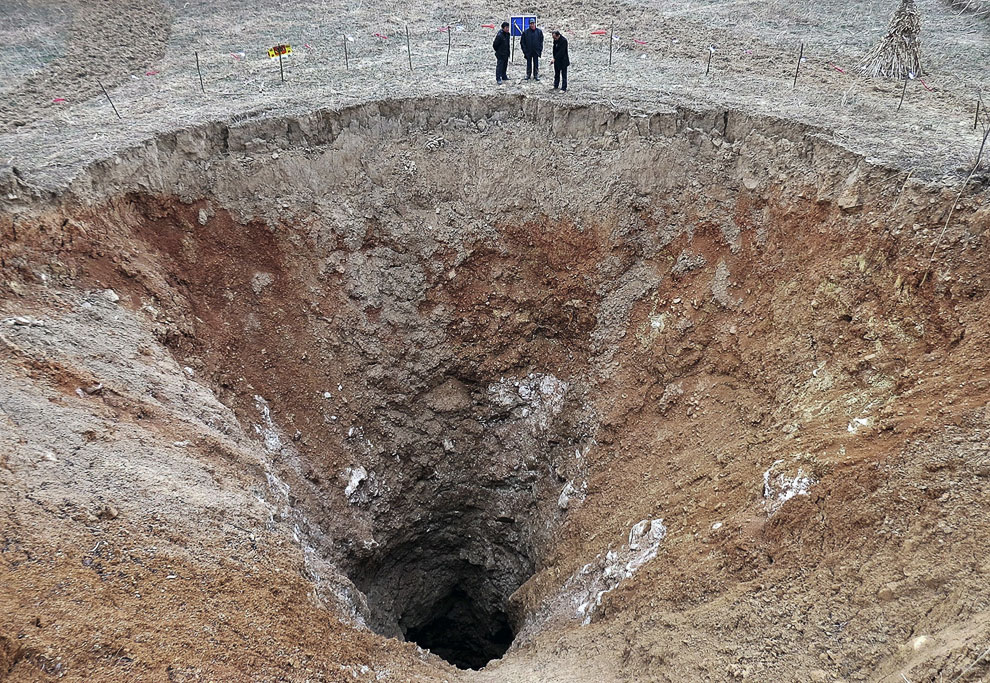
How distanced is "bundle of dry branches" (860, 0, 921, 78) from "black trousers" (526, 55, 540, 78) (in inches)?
269

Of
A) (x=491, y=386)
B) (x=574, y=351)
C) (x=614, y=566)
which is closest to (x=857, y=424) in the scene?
(x=614, y=566)

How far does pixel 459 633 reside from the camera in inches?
590

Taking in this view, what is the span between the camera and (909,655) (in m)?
5.17

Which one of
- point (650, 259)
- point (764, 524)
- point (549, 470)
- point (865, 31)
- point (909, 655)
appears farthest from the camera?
point (865, 31)

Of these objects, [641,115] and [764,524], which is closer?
[764,524]

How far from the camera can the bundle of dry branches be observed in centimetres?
1220

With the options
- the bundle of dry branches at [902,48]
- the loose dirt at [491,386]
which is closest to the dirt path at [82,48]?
the loose dirt at [491,386]

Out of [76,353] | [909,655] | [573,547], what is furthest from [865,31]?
[76,353]

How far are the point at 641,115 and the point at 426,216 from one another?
14.8 feet

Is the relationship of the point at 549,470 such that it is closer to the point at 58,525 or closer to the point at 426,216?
the point at 426,216

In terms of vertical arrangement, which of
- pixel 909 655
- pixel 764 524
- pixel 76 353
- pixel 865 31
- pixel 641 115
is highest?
pixel 865 31

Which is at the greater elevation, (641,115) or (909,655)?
(641,115)

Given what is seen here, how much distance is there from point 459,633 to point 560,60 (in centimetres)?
1316

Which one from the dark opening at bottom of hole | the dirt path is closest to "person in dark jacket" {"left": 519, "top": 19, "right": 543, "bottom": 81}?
the dirt path
